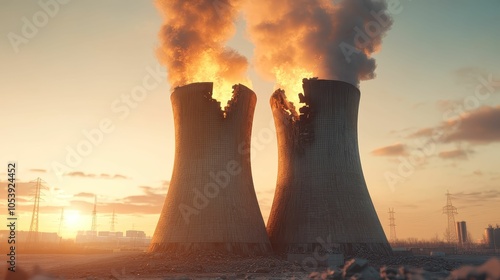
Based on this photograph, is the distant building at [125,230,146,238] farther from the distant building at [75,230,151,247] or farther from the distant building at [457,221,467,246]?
the distant building at [457,221,467,246]

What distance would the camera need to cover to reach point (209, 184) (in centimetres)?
2955

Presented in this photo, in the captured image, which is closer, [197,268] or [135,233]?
[197,268]

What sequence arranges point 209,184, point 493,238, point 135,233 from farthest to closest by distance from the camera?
point 135,233 → point 493,238 → point 209,184

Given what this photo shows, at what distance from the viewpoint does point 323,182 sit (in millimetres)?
31375

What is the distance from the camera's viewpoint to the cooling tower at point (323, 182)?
30672mm

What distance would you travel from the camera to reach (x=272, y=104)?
35906mm

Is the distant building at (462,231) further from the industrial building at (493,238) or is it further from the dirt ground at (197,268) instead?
the dirt ground at (197,268)

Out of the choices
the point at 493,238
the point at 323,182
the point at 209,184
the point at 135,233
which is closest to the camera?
the point at 209,184

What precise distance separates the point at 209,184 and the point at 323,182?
766 cm

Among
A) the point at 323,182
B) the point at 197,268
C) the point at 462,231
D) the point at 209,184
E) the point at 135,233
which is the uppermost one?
the point at 135,233

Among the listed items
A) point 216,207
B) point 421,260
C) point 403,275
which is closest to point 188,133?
point 216,207

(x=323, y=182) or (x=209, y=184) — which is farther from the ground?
(x=323, y=182)

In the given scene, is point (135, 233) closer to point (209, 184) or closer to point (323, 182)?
point (209, 184)

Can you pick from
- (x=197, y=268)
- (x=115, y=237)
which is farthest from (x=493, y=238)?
(x=115, y=237)
